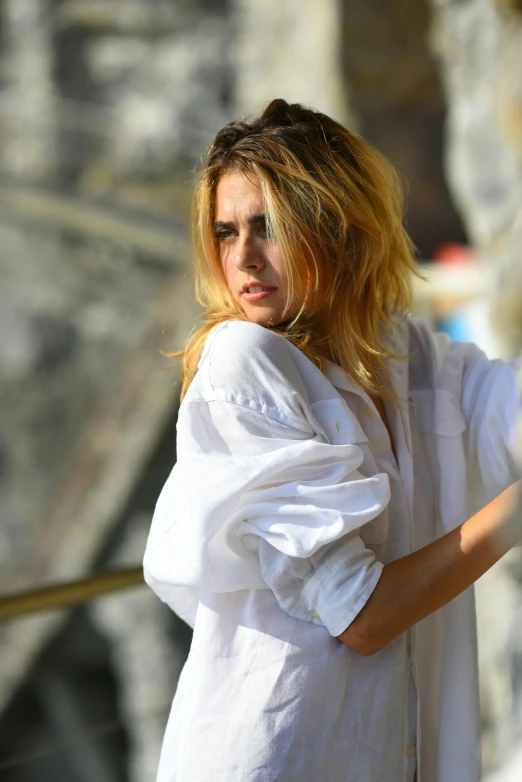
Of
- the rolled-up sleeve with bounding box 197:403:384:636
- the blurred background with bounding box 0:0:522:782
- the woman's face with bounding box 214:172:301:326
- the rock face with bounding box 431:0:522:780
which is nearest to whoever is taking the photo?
the rolled-up sleeve with bounding box 197:403:384:636

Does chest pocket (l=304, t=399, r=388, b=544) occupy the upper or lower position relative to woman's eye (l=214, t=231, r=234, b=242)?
lower

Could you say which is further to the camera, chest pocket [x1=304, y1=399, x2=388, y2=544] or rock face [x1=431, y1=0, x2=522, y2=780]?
rock face [x1=431, y1=0, x2=522, y2=780]

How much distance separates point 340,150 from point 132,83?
17.1 ft

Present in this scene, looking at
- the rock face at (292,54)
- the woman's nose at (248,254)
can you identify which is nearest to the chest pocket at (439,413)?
the woman's nose at (248,254)

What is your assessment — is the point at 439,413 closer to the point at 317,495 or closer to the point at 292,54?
the point at 317,495

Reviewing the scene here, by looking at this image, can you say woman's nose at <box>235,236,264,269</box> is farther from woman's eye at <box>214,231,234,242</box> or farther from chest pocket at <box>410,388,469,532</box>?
chest pocket at <box>410,388,469,532</box>

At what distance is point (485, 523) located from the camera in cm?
72

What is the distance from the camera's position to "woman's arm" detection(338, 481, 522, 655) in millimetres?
703

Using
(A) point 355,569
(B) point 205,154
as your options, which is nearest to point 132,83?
(B) point 205,154

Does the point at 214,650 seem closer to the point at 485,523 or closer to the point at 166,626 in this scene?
the point at 485,523

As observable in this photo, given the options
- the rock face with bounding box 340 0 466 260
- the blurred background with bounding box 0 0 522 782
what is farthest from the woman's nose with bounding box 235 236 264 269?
the rock face with bounding box 340 0 466 260

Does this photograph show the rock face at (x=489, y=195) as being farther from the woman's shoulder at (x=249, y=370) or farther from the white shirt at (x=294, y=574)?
the woman's shoulder at (x=249, y=370)

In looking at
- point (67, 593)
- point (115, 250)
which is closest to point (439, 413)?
point (67, 593)

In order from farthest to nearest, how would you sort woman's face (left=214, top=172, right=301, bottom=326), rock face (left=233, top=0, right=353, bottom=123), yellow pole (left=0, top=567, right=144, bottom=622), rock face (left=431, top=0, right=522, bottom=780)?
1. rock face (left=233, top=0, right=353, bottom=123)
2. rock face (left=431, top=0, right=522, bottom=780)
3. yellow pole (left=0, top=567, right=144, bottom=622)
4. woman's face (left=214, top=172, right=301, bottom=326)
